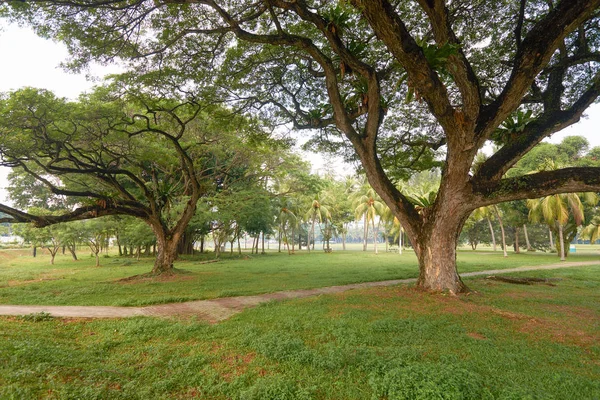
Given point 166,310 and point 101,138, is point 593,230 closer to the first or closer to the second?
point 166,310

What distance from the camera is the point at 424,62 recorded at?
5.81 metres

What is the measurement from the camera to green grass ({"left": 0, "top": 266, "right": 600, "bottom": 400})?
3.10 m

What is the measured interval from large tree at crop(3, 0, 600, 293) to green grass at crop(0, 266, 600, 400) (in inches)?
112

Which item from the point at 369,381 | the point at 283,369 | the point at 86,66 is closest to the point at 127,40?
the point at 86,66

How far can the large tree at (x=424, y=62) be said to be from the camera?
612cm

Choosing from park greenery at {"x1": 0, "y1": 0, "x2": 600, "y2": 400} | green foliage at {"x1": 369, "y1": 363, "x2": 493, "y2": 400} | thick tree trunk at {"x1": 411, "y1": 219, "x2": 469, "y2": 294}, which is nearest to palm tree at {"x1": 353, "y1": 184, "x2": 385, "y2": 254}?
park greenery at {"x1": 0, "y1": 0, "x2": 600, "y2": 400}

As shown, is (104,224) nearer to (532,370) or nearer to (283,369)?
(283,369)

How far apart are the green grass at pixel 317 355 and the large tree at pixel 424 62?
2.84m

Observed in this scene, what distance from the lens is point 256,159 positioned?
20.0 metres

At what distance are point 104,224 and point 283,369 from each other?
19.7 metres

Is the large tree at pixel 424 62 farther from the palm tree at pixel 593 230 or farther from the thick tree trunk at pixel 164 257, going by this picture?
the palm tree at pixel 593 230

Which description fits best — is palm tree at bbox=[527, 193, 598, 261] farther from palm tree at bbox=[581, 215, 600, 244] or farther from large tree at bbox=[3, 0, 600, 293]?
large tree at bbox=[3, 0, 600, 293]

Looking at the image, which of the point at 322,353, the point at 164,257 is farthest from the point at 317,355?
the point at 164,257

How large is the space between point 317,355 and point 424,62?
5394mm
